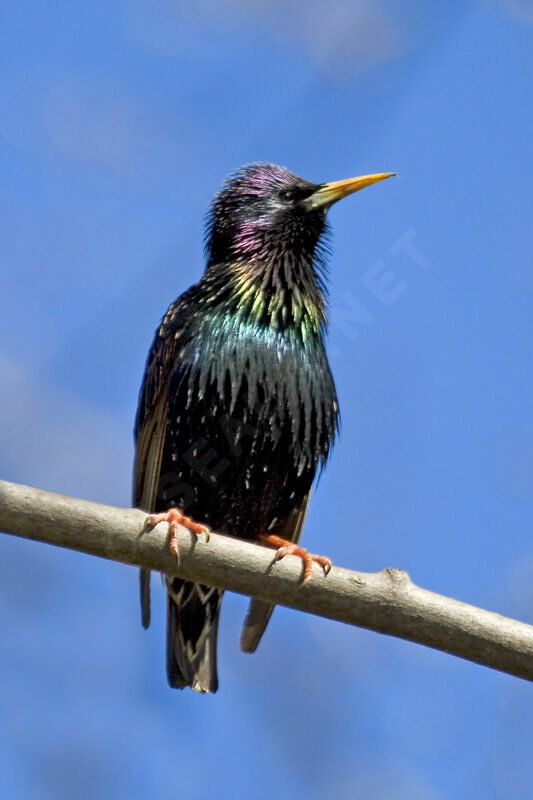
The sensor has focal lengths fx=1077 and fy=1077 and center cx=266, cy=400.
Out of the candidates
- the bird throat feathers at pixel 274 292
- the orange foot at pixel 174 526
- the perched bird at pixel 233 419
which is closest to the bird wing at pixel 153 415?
the perched bird at pixel 233 419

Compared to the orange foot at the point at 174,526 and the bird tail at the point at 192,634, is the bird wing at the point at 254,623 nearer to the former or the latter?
the bird tail at the point at 192,634

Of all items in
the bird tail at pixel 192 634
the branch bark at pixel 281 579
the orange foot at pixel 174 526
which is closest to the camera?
the branch bark at pixel 281 579

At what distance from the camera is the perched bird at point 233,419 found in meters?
5.15

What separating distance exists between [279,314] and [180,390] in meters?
0.64

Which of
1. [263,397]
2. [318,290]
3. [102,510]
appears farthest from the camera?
[318,290]

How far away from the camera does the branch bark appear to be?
11.5 ft

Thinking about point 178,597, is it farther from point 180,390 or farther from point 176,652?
point 180,390

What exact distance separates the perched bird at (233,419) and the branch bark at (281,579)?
4.29 feet

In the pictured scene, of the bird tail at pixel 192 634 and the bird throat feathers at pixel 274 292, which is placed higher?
the bird throat feathers at pixel 274 292

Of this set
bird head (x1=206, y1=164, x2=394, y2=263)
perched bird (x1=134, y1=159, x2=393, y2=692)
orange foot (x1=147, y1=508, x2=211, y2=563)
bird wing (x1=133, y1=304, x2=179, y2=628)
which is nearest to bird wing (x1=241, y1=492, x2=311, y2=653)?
perched bird (x1=134, y1=159, x2=393, y2=692)

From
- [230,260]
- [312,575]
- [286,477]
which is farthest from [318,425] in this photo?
[312,575]

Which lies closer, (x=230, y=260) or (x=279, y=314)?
(x=279, y=314)

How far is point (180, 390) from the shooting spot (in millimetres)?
5230

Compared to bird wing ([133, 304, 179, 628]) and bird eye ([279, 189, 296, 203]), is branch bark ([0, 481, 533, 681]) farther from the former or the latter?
bird eye ([279, 189, 296, 203])
